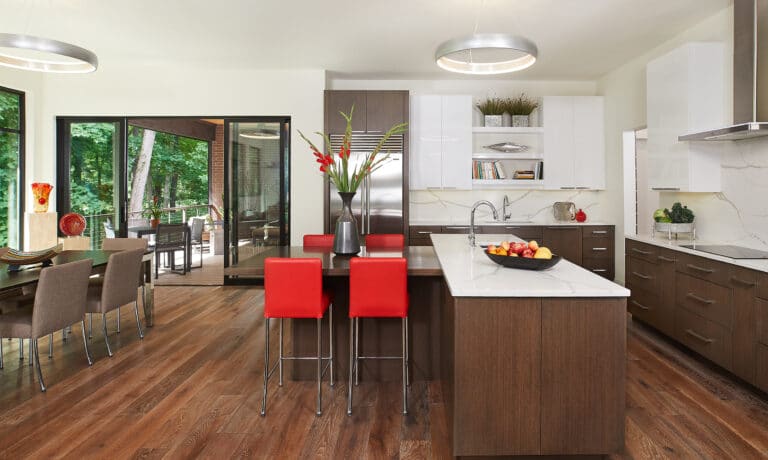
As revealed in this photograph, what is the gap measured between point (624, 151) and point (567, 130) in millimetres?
786

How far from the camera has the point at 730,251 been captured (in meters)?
3.68

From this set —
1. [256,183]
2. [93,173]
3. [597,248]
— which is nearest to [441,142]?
[597,248]

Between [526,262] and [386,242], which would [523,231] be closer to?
[386,242]

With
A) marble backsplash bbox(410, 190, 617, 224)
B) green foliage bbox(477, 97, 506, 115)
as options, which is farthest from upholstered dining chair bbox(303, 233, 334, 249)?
Answer: green foliage bbox(477, 97, 506, 115)

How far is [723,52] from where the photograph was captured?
4.16 metres

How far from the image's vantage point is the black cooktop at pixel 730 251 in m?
3.42

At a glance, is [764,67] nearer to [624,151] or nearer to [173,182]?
[624,151]

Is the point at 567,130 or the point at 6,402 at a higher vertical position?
the point at 567,130

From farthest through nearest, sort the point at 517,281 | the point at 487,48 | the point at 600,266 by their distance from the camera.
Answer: the point at 600,266
the point at 487,48
the point at 517,281

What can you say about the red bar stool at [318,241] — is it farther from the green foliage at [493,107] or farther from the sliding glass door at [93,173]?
the sliding glass door at [93,173]

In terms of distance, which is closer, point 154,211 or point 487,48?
point 487,48

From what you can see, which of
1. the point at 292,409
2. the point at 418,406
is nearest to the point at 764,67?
the point at 418,406

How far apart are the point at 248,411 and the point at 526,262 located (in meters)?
1.87

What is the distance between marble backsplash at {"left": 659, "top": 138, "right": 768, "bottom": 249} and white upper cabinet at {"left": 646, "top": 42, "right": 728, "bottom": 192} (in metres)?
0.13
